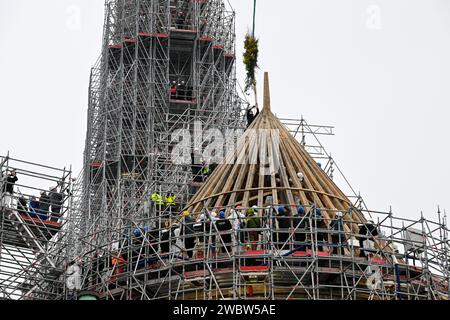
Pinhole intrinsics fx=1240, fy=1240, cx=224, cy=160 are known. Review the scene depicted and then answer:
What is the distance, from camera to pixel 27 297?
43.5 m

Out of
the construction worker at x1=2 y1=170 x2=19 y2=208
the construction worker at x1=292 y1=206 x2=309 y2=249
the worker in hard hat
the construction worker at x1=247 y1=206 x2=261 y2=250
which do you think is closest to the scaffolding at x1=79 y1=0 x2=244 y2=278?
the construction worker at x1=2 y1=170 x2=19 y2=208

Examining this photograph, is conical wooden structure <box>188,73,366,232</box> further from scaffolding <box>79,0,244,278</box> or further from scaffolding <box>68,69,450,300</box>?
scaffolding <box>79,0,244,278</box>

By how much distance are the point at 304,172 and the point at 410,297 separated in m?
7.63

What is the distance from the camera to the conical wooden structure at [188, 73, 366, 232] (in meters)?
43.8

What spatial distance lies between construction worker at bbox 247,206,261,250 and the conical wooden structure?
1.24 m

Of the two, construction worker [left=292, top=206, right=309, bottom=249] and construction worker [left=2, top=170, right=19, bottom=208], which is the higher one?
construction worker [left=2, top=170, right=19, bottom=208]

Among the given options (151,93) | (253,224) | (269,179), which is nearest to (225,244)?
(253,224)

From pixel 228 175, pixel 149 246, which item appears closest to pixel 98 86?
pixel 228 175

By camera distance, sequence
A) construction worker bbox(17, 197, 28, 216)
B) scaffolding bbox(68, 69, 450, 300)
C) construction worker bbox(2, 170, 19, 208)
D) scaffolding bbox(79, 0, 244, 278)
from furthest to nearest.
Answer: scaffolding bbox(79, 0, 244, 278) → construction worker bbox(17, 197, 28, 216) → construction worker bbox(2, 170, 19, 208) → scaffolding bbox(68, 69, 450, 300)

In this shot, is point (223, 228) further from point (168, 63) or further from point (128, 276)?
point (168, 63)

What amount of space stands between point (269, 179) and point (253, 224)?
5676 mm

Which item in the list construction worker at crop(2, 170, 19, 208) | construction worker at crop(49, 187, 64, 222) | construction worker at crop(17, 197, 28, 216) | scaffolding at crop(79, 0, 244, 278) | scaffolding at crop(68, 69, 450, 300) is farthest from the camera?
scaffolding at crop(79, 0, 244, 278)

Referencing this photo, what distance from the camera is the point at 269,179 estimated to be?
147 ft

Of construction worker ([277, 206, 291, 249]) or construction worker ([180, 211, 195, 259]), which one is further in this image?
construction worker ([277, 206, 291, 249])
